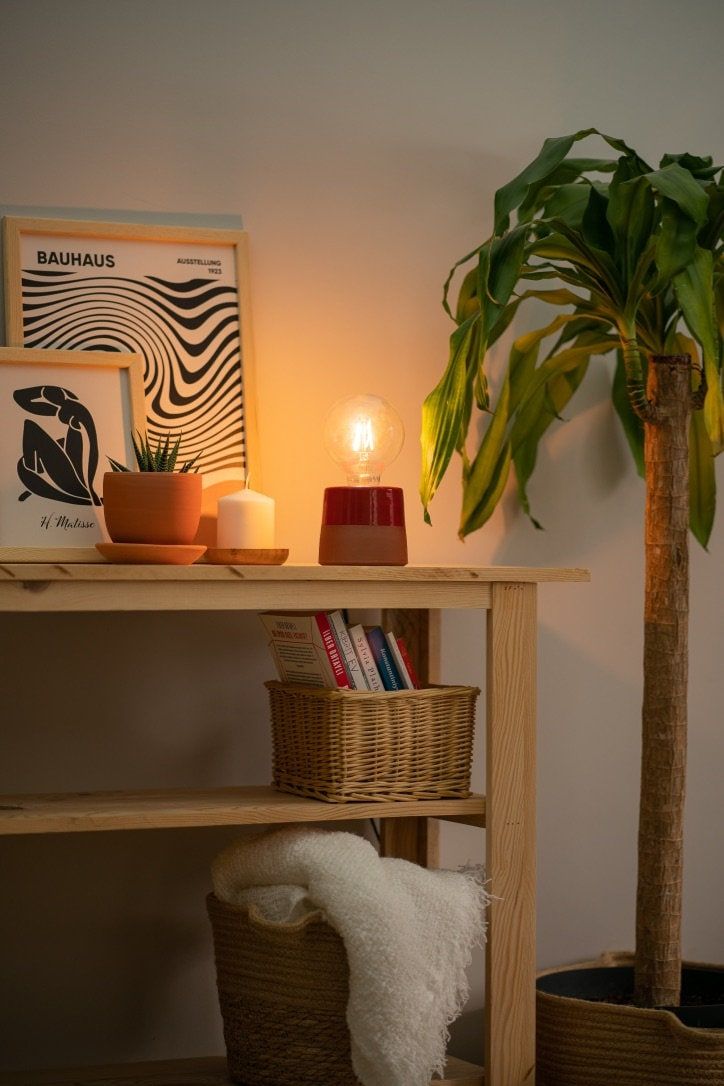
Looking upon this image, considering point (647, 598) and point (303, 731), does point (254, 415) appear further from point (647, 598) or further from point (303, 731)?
point (647, 598)

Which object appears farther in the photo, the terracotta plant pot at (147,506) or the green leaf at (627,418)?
the green leaf at (627,418)

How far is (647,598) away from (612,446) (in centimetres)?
45

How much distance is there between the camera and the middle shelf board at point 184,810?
155 centimetres

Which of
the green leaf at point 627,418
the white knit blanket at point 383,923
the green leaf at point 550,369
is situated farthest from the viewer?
the green leaf at point 627,418

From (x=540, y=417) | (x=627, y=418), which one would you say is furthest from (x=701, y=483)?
(x=540, y=417)

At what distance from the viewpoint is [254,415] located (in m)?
2.01

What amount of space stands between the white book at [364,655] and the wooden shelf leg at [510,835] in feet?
0.54

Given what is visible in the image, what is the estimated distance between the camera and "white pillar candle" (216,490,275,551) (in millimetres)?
1780

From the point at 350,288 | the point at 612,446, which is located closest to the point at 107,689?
the point at 350,288

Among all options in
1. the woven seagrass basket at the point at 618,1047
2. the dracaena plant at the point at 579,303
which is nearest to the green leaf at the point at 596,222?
the dracaena plant at the point at 579,303

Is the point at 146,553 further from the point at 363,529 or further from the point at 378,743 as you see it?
the point at 378,743

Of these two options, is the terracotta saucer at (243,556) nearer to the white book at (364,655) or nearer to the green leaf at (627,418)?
the white book at (364,655)

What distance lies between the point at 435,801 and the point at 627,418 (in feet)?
2.67

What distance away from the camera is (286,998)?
5.26ft
